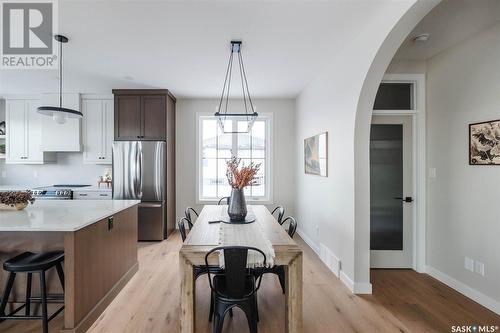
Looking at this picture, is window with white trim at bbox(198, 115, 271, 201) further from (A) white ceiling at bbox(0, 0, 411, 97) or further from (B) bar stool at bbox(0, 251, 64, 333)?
(B) bar stool at bbox(0, 251, 64, 333)

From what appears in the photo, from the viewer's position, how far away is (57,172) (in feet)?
16.1

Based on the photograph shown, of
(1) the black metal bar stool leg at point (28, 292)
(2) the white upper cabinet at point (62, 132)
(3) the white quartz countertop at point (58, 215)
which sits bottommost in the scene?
(1) the black metal bar stool leg at point (28, 292)

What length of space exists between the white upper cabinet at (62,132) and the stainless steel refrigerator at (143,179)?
97 centimetres

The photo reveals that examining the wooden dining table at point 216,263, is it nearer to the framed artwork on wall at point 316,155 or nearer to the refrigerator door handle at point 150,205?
the framed artwork on wall at point 316,155

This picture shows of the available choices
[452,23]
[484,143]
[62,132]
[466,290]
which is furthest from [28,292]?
[452,23]

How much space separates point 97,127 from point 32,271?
3423mm

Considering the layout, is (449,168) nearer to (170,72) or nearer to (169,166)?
(170,72)

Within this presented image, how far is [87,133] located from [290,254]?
4610mm

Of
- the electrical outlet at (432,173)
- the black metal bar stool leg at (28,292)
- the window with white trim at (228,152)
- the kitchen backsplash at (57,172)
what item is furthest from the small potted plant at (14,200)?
the electrical outlet at (432,173)

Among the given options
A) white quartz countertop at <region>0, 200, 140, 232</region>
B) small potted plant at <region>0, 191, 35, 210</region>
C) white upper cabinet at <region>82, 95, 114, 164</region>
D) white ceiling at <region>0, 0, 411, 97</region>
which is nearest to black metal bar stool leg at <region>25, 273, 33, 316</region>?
white quartz countertop at <region>0, 200, 140, 232</region>

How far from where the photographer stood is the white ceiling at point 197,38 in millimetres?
2117

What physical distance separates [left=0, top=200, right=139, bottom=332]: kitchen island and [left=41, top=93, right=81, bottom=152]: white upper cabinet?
2.06 m

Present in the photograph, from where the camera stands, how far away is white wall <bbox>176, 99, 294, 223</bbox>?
502cm

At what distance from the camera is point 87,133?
183 inches
